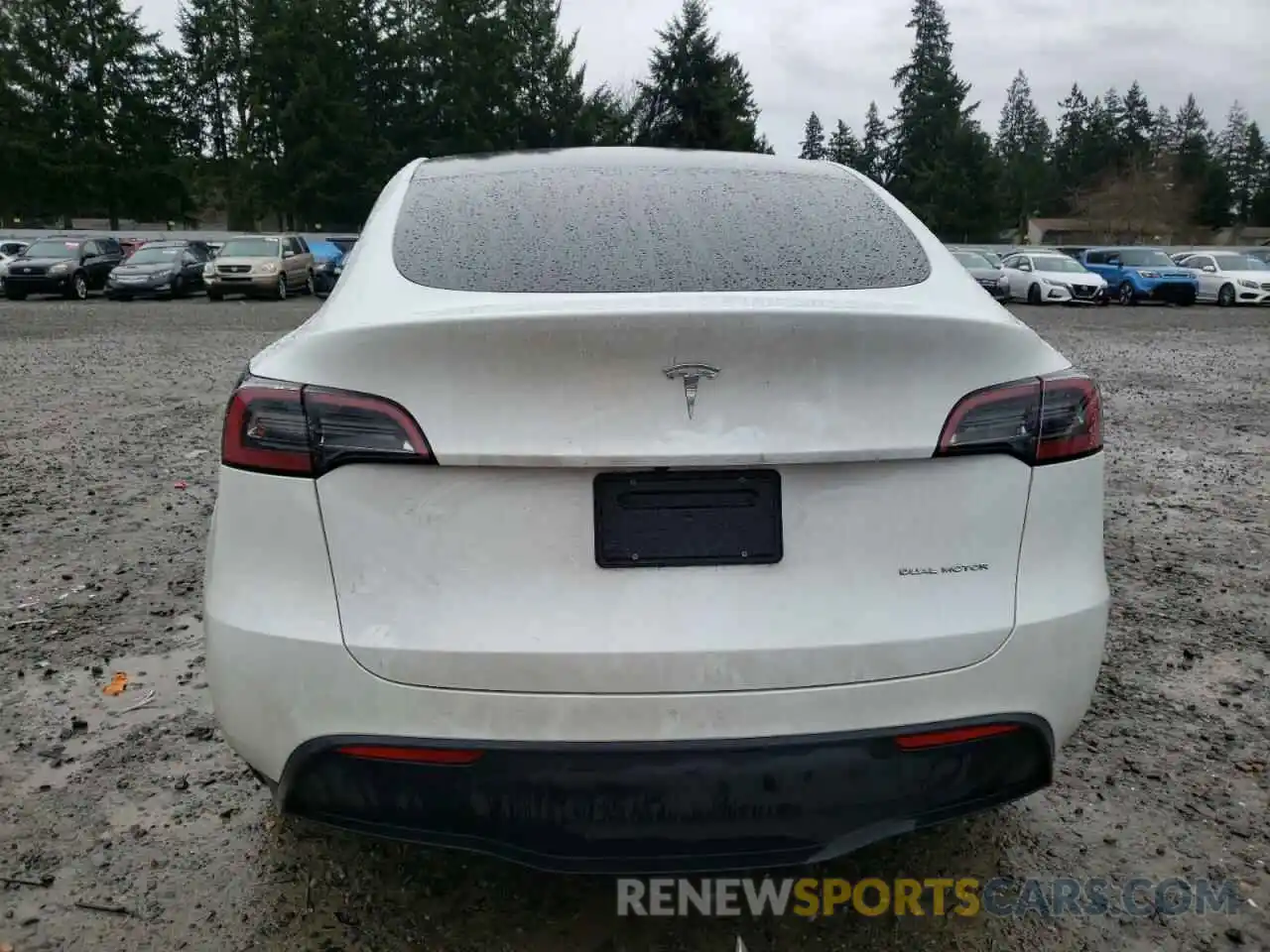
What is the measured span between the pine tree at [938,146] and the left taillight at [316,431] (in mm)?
63119

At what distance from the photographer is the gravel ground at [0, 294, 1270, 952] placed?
8.12 feet

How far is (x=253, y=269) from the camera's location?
27234 mm

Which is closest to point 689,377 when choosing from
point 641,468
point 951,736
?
point 641,468

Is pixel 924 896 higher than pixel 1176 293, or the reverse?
pixel 924 896

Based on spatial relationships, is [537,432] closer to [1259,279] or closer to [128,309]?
[128,309]

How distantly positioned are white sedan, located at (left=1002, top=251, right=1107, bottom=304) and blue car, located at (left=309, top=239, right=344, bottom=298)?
18.6 metres

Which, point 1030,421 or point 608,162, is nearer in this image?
point 1030,421

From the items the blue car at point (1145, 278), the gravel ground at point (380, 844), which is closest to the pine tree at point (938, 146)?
the blue car at point (1145, 278)

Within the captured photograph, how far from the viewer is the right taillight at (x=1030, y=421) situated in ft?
6.85

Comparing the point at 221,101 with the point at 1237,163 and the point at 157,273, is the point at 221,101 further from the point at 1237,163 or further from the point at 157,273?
the point at 1237,163

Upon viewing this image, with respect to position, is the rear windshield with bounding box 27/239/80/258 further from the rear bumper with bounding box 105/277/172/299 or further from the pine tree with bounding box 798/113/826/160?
the pine tree with bounding box 798/113/826/160

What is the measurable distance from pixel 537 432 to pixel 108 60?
70787 mm

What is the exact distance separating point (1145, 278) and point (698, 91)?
30921mm

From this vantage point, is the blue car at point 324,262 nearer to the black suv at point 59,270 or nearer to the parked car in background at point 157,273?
the parked car in background at point 157,273
